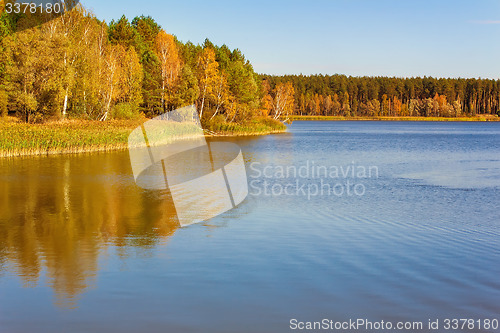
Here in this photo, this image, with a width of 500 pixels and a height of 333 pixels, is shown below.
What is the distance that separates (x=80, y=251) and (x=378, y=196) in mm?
11423

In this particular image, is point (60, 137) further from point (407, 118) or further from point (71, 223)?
point (407, 118)

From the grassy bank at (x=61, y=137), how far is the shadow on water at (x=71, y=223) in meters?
6.38

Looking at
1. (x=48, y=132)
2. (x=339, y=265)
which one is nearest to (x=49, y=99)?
(x=48, y=132)

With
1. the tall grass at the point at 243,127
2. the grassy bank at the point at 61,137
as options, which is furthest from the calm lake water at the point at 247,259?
the tall grass at the point at 243,127

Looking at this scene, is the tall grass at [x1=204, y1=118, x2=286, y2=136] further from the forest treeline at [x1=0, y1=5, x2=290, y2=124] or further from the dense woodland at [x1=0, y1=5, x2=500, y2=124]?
the forest treeline at [x1=0, y1=5, x2=290, y2=124]

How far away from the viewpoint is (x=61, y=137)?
34250 millimetres

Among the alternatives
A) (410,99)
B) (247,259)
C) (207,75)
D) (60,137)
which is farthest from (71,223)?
(410,99)

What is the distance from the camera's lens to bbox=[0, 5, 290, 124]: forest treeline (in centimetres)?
3691

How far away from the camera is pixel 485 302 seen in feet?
26.2

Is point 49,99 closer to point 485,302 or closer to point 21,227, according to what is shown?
point 21,227

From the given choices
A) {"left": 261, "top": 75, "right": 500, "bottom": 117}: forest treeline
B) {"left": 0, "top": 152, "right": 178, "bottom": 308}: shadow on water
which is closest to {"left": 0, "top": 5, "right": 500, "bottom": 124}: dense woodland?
{"left": 0, "top": 152, "right": 178, "bottom": 308}: shadow on water

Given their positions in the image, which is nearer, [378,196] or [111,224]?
[111,224]

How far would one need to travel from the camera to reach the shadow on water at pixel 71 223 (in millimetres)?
9336

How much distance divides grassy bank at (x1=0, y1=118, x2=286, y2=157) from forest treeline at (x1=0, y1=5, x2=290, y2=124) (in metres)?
2.65
